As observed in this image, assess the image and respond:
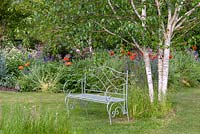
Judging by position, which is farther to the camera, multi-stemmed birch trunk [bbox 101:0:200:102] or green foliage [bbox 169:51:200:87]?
green foliage [bbox 169:51:200:87]

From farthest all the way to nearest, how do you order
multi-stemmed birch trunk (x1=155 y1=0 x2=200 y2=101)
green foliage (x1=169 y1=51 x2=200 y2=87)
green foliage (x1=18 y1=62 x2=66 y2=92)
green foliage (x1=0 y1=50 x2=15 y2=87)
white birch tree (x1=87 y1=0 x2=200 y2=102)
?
green foliage (x1=169 y1=51 x2=200 y2=87)
green foliage (x1=0 y1=50 x2=15 y2=87)
green foliage (x1=18 y1=62 x2=66 y2=92)
multi-stemmed birch trunk (x1=155 y1=0 x2=200 y2=101)
white birch tree (x1=87 y1=0 x2=200 y2=102)

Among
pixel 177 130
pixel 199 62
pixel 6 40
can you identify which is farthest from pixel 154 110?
pixel 6 40

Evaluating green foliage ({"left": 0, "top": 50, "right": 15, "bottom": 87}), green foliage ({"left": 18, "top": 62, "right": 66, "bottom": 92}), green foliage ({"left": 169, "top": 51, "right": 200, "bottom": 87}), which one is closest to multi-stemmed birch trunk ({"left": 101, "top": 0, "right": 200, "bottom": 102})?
green foliage ({"left": 18, "top": 62, "right": 66, "bottom": 92})

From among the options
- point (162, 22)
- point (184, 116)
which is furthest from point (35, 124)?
point (184, 116)

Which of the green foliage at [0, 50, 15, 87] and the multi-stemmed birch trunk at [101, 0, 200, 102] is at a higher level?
the multi-stemmed birch trunk at [101, 0, 200, 102]

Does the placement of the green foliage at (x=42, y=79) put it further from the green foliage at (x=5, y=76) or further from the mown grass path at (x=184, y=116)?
the mown grass path at (x=184, y=116)

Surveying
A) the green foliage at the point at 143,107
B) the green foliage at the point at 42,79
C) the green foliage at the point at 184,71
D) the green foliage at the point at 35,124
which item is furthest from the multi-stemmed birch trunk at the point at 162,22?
the green foliage at the point at 184,71

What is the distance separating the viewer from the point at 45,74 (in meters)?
11.0

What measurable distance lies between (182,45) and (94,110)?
204cm

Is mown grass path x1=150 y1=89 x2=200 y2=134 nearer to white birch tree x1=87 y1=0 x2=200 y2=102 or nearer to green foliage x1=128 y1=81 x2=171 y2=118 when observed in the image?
green foliage x1=128 y1=81 x2=171 y2=118

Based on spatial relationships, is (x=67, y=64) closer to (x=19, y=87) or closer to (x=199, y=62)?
(x=19, y=87)

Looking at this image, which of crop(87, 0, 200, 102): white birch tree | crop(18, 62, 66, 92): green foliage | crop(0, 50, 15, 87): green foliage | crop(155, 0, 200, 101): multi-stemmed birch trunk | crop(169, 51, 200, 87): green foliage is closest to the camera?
crop(87, 0, 200, 102): white birch tree

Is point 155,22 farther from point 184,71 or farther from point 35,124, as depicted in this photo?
point 184,71

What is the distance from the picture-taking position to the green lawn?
6199 mm
